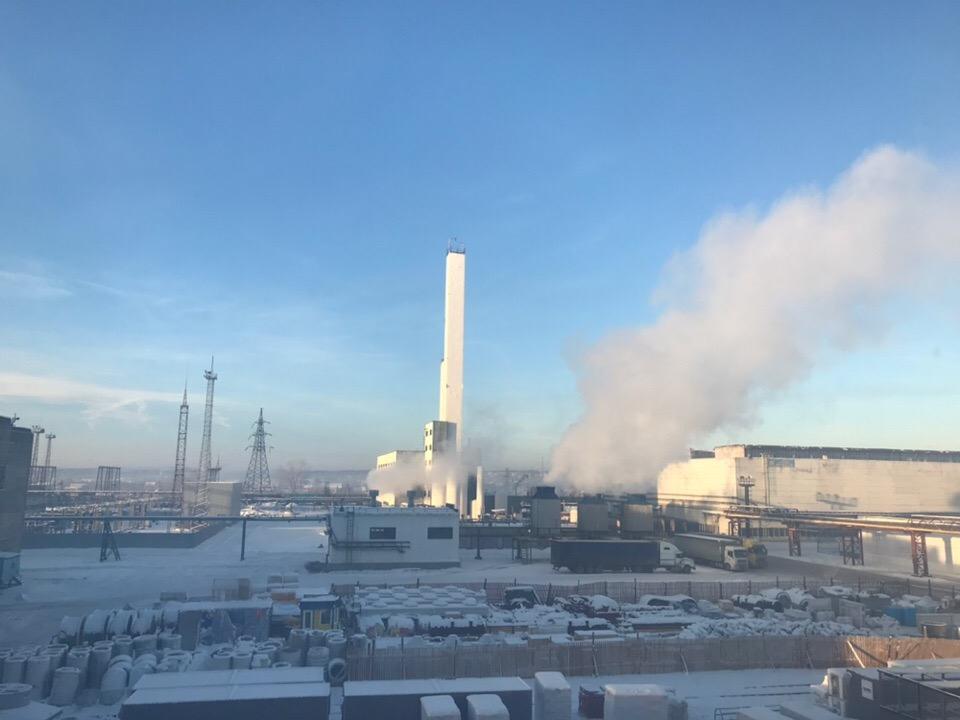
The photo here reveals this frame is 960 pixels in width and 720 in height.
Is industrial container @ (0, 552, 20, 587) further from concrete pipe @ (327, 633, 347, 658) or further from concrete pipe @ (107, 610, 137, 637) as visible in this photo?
concrete pipe @ (327, 633, 347, 658)

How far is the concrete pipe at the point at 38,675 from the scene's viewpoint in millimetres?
16422

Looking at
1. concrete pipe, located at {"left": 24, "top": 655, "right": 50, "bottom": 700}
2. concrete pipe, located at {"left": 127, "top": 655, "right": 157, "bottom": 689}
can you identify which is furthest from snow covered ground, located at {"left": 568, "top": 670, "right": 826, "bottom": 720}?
concrete pipe, located at {"left": 24, "top": 655, "right": 50, "bottom": 700}

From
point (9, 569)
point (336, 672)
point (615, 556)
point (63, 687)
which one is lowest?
point (63, 687)

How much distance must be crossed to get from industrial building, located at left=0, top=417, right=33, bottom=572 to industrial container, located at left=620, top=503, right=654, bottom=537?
37.5 m

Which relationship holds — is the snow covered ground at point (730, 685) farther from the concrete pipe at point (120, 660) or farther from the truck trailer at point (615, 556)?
the truck trailer at point (615, 556)

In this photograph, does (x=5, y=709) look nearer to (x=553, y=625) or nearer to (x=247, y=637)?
(x=247, y=637)

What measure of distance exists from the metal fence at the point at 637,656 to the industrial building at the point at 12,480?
96.1 ft

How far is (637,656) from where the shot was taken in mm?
18594

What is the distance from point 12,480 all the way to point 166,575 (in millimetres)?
11689

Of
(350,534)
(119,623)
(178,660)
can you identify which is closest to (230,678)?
(178,660)

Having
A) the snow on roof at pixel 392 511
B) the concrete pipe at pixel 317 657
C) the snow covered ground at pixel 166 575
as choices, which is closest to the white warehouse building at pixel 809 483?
the snow covered ground at pixel 166 575

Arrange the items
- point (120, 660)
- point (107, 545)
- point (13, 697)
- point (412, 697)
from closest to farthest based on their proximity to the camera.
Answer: point (412, 697)
point (13, 697)
point (120, 660)
point (107, 545)

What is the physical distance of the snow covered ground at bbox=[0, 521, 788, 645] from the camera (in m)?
26.2

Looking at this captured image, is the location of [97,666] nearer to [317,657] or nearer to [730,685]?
[317,657]
